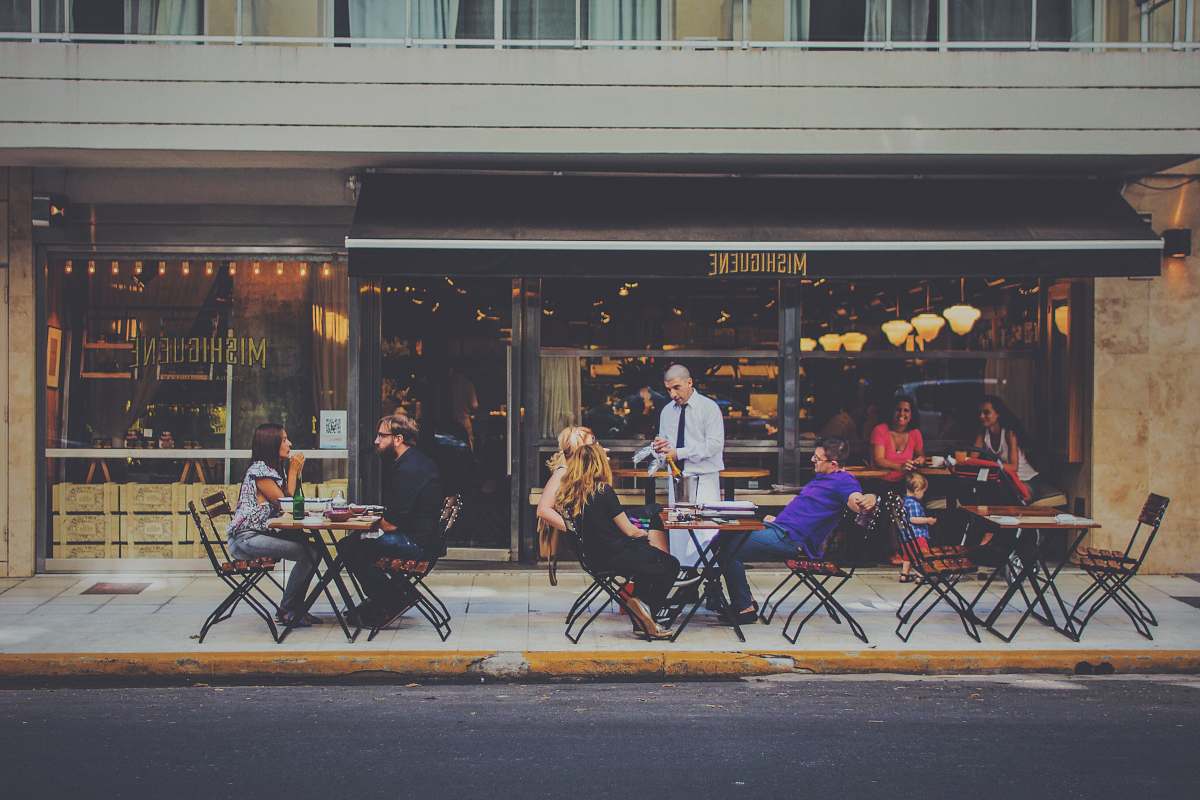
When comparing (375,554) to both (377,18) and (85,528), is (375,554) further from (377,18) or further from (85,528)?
(377,18)

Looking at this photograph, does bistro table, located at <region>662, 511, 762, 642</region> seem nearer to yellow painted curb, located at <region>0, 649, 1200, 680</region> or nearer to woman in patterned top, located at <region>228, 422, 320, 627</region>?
yellow painted curb, located at <region>0, 649, 1200, 680</region>

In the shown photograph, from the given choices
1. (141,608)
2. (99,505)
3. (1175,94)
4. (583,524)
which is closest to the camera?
(583,524)

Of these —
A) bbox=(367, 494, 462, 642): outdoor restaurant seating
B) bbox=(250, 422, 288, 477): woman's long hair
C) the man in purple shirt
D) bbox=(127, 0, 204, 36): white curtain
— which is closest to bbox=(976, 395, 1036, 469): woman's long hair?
the man in purple shirt

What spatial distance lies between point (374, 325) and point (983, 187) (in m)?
5.85

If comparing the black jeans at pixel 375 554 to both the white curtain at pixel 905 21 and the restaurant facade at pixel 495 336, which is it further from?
the white curtain at pixel 905 21

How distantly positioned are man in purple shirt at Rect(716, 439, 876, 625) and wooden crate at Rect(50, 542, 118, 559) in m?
6.01

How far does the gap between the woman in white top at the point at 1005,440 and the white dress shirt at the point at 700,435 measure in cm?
313

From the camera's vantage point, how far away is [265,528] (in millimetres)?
8344

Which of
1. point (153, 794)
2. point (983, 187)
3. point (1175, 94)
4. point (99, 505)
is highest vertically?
point (1175, 94)

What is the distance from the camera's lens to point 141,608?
30.2 feet

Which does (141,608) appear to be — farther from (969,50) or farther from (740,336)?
(969,50)

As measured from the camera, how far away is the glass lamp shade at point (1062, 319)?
36.9 feet

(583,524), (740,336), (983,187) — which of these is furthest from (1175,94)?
(583,524)

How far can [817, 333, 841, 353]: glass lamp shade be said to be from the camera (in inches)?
438
